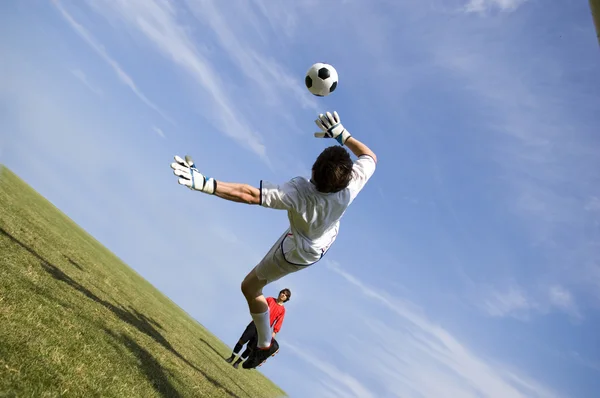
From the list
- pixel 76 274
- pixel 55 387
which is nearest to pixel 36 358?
pixel 55 387

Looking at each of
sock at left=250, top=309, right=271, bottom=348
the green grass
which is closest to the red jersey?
the green grass

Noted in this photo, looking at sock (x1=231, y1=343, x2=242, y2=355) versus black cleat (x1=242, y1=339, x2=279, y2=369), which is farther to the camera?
sock (x1=231, y1=343, x2=242, y2=355)

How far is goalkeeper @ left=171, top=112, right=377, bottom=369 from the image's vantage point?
5602 millimetres

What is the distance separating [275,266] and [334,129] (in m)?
2.40

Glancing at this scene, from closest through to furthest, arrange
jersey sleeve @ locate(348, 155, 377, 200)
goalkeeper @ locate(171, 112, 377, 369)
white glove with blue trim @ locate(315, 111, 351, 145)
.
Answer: goalkeeper @ locate(171, 112, 377, 369) → jersey sleeve @ locate(348, 155, 377, 200) → white glove with blue trim @ locate(315, 111, 351, 145)

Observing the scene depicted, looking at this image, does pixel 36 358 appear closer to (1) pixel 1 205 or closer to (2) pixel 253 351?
(2) pixel 253 351

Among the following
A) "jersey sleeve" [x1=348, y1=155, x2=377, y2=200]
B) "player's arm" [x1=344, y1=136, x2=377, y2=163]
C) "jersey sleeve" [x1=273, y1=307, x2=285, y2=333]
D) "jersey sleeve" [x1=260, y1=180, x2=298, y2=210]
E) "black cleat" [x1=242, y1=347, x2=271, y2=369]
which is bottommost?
"black cleat" [x1=242, y1=347, x2=271, y2=369]

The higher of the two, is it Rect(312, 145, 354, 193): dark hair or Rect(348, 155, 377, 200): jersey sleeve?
Rect(348, 155, 377, 200): jersey sleeve

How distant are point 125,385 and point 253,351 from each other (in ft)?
12.0

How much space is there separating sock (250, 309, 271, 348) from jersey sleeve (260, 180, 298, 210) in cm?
266

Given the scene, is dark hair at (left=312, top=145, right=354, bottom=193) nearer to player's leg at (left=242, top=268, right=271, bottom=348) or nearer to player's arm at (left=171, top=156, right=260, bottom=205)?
player's arm at (left=171, top=156, right=260, bottom=205)

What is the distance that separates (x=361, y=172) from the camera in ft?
22.8

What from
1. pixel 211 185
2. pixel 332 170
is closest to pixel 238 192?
pixel 211 185

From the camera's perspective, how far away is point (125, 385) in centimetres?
478
